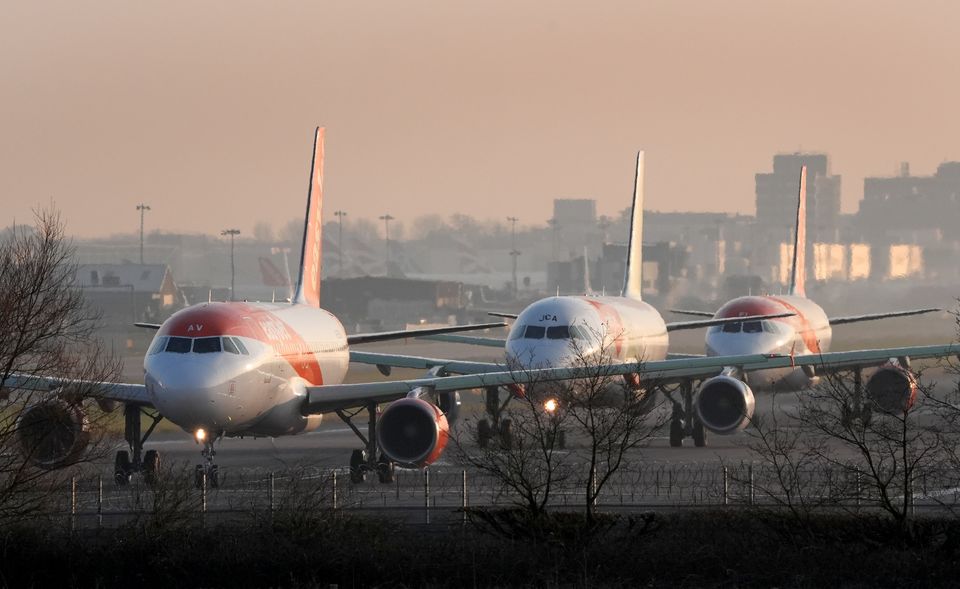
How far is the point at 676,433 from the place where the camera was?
169 ft

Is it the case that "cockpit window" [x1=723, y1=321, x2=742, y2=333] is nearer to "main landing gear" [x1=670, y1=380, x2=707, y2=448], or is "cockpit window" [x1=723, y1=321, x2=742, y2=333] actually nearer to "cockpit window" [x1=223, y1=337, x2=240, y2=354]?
"main landing gear" [x1=670, y1=380, x2=707, y2=448]

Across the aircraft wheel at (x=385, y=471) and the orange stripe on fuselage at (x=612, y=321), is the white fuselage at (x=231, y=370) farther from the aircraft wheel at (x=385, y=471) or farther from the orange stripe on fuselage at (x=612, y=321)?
the orange stripe on fuselage at (x=612, y=321)

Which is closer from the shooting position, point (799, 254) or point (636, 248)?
point (636, 248)

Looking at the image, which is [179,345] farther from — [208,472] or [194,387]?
[208,472]

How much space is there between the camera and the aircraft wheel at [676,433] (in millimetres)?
51491

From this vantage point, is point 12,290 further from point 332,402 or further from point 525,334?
point 525,334

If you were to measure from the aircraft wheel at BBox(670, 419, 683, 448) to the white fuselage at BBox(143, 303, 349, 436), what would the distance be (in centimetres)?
1285

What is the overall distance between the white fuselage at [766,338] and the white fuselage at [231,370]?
17.9 metres

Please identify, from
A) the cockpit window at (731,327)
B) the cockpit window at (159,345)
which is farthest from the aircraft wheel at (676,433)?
the cockpit window at (159,345)

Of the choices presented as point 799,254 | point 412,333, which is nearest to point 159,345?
point 412,333

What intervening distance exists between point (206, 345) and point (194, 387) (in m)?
1.19

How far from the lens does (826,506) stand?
32.2m

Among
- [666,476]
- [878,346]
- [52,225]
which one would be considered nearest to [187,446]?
[666,476]

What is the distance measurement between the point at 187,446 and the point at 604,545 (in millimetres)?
25664
